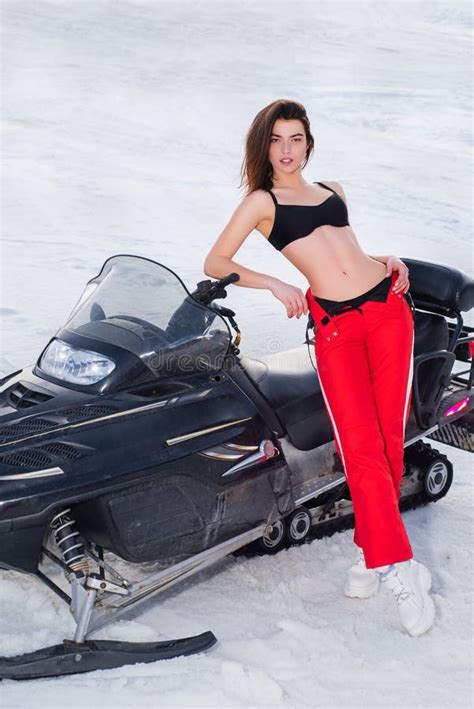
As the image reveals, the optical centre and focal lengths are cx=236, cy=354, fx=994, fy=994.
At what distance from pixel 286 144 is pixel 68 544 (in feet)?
4.79

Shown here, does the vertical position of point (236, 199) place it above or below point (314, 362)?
below

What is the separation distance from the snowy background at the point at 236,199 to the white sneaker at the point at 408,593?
0.19ft

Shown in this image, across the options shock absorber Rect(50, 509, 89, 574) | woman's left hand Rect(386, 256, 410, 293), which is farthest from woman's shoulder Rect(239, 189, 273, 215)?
shock absorber Rect(50, 509, 89, 574)

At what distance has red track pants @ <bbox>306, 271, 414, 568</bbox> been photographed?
308cm

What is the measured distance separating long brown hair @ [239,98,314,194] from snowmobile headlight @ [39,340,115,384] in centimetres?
84

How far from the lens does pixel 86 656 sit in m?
2.80

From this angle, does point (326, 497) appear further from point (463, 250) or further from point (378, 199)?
point (378, 199)

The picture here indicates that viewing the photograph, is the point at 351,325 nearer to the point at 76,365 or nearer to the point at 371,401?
the point at 371,401

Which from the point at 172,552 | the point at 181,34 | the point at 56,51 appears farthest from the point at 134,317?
the point at 181,34

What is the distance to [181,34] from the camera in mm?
15289

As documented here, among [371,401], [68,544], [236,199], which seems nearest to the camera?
[68,544]

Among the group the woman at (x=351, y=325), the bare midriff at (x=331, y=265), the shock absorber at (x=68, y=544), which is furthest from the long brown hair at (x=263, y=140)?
the shock absorber at (x=68, y=544)

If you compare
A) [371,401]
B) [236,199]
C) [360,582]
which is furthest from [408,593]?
[236,199]

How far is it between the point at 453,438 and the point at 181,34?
41.2 ft
